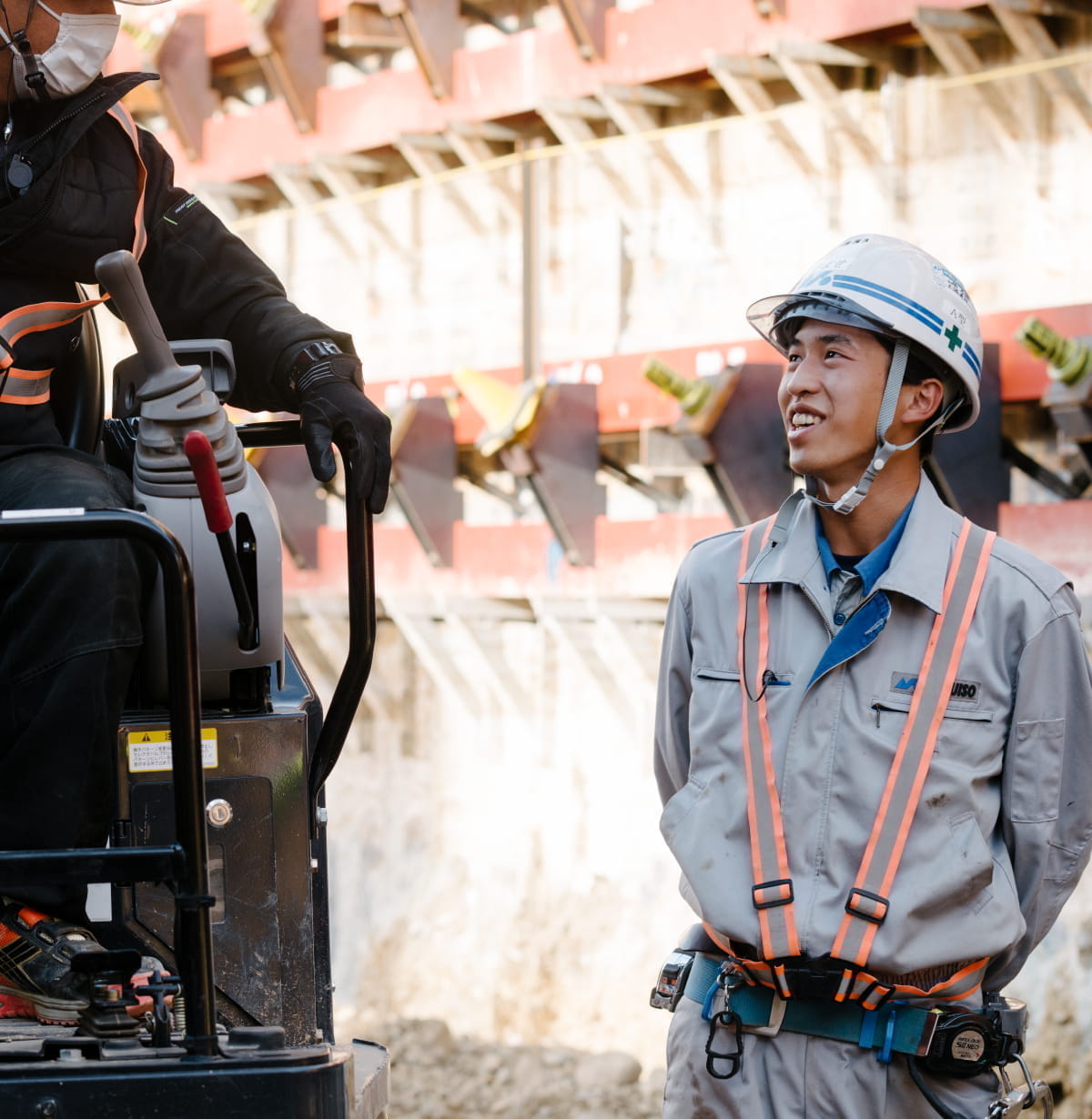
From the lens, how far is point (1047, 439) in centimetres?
895

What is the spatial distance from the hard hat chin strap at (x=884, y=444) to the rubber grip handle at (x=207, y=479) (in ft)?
2.99

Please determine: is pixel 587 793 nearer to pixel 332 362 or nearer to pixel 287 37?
pixel 287 37

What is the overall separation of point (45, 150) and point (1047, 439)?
665 cm

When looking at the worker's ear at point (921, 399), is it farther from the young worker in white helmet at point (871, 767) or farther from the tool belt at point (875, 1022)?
the tool belt at point (875, 1022)

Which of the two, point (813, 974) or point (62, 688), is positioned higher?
point (62, 688)

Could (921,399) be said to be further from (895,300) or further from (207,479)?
(207,479)

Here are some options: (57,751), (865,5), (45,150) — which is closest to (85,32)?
(45,150)

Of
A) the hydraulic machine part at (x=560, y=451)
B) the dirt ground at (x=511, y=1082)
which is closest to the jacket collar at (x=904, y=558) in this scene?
the dirt ground at (x=511, y=1082)

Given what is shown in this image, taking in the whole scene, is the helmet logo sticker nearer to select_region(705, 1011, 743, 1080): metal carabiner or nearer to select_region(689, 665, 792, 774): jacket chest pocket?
select_region(689, 665, 792, 774): jacket chest pocket

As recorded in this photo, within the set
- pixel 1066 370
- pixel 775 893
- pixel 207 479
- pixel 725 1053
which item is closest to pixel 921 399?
pixel 775 893

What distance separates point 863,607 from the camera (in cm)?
289

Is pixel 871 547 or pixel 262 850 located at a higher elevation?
pixel 871 547

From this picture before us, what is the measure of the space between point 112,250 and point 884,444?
4.19 feet

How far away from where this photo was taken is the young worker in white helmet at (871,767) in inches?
109
